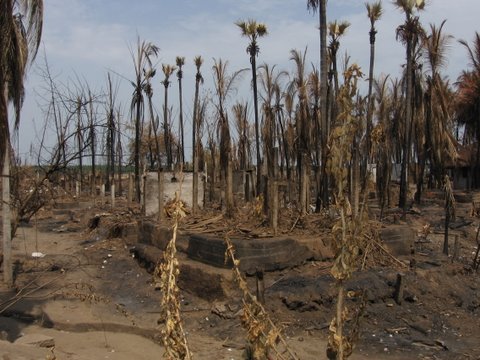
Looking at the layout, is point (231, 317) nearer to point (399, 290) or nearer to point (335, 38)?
point (399, 290)

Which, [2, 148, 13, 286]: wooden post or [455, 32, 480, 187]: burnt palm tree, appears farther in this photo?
[455, 32, 480, 187]: burnt palm tree

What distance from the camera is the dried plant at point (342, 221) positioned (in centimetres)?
278

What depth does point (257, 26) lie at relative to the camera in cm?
2431

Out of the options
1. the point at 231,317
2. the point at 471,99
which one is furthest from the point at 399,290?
the point at 471,99

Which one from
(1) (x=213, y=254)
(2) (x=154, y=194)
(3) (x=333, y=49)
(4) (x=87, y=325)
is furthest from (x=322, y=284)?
(3) (x=333, y=49)

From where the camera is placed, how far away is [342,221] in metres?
2.87

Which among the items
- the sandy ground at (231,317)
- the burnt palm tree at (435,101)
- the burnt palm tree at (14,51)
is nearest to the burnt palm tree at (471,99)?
the burnt palm tree at (435,101)

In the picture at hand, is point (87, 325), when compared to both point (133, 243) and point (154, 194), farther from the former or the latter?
point (154, 194)

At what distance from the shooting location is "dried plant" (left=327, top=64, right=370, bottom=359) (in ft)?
9.12

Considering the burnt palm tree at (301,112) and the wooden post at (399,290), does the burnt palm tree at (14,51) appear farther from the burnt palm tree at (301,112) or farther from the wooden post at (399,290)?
the burnt palm tree at (301,112)

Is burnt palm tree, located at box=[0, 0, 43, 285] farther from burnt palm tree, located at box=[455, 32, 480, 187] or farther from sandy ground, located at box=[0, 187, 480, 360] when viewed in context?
burnt palm tree, located at box=[455, 32, 480, 187]

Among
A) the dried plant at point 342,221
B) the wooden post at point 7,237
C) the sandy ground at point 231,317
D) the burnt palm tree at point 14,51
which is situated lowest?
the sandy ground at point 231,317

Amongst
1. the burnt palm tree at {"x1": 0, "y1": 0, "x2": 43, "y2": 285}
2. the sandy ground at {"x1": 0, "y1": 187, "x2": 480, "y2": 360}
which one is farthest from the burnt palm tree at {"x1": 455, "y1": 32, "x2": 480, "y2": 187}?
the burnt palm tree at {"x1": 0, "y1": 0, "x2": 43, "y2": 285}

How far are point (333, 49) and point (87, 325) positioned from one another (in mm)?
18289
